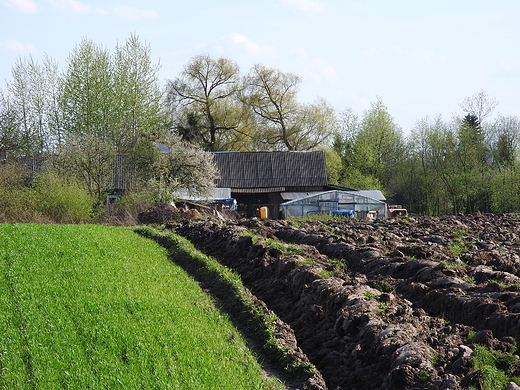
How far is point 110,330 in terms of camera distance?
9.23 metres

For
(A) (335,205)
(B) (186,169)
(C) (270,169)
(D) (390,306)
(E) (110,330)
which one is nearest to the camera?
(E) (110,330)

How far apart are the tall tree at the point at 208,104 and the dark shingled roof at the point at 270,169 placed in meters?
9.46

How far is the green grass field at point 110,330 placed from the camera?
761 cm

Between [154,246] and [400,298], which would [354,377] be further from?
[154,246]

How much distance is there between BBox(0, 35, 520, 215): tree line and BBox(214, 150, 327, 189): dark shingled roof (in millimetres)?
6023

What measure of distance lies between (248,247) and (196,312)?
581 cm

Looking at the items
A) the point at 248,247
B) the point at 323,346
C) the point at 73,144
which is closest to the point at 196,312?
the point at 323,346

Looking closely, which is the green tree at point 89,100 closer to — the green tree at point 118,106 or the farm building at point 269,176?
the green tree at point 118,106

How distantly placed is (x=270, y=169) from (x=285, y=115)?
12938 millimetres

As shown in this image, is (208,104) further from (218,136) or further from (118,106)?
(118,106)

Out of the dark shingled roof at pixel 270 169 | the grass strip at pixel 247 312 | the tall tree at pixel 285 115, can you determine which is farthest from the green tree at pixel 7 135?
the tall tree at pixel 285 115

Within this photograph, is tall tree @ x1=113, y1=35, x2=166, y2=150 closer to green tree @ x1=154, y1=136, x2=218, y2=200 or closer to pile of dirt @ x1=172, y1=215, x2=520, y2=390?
green tree @ x1=154, y1=136, x2=218, y2=200

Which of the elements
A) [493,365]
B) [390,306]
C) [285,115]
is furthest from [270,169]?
[493,365]

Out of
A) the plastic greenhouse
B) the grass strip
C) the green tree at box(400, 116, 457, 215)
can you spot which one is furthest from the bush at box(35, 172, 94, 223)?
the green tree at box(400, 116, 457, 215)
